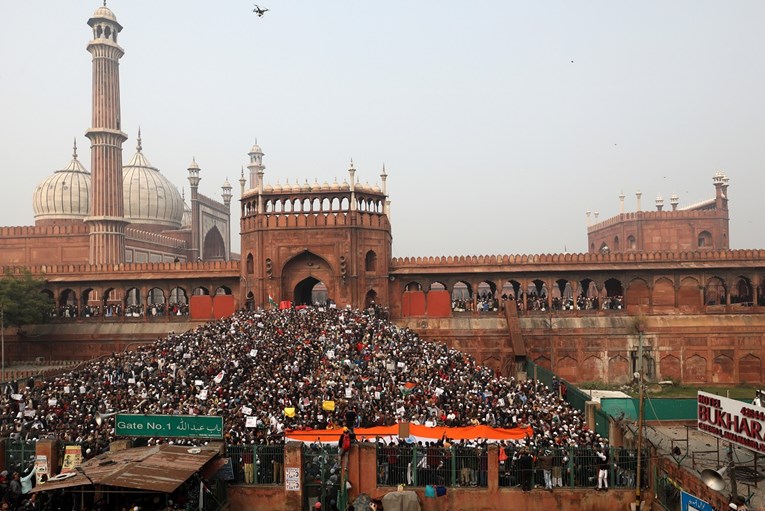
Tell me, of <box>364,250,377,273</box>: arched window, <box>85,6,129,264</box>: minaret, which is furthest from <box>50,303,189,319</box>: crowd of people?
<box>364,250,377,273</box>: arched window

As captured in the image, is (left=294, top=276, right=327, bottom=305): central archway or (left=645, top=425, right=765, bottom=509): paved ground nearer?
(left=645, top=425, right=765, bottom=509): paved ground

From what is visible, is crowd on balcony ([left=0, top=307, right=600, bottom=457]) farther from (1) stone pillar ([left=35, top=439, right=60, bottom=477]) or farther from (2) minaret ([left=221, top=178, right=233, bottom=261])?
(2) minaret ([left=221, top=178, right=233, bottom=261])

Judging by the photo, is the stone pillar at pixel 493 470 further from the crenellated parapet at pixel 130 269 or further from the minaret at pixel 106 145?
the minaret at pixel 106 145

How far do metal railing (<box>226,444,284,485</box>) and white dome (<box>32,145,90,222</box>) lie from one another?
4147cm

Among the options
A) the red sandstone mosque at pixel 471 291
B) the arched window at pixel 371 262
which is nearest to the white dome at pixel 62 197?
the red sandstone mosque at pixel 471 291

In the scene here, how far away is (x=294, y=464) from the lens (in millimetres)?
15570

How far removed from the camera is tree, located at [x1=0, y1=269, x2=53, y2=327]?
33531mm

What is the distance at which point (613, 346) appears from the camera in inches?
1335

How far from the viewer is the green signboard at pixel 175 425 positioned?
15.4m

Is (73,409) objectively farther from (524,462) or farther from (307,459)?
(524,462)

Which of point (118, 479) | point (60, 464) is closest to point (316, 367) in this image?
point (60, 464)

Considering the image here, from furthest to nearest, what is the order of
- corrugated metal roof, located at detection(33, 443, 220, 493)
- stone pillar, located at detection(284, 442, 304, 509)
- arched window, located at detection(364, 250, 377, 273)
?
arched window, located at detection(364, 250, 377, 273), stone pillar, located at detection(284, 442, 304, 509), corrugated metal roof, located at detection(33, 443, 220, 493)

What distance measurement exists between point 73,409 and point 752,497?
699 inches

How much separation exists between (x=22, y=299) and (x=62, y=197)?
20217mm
